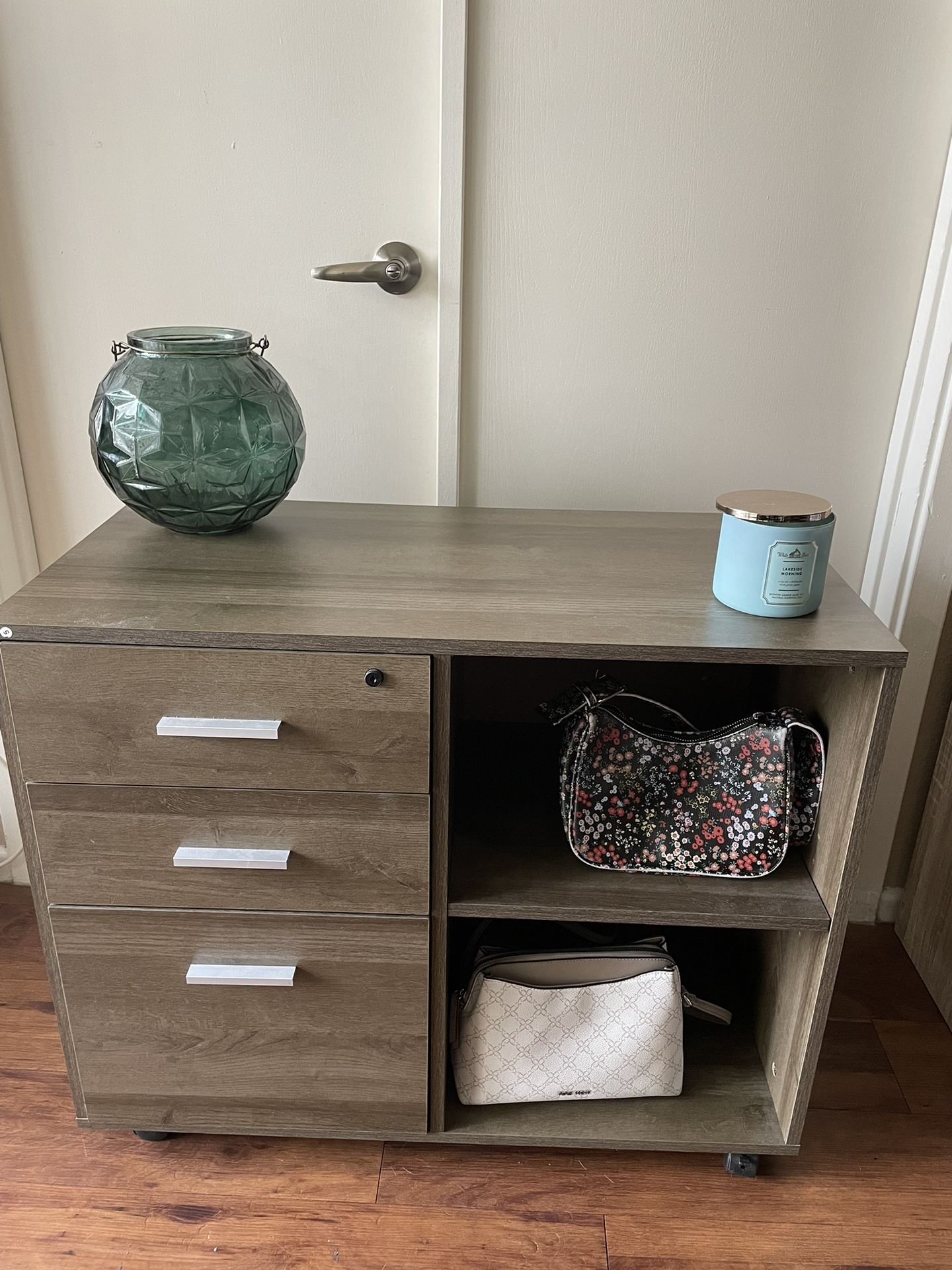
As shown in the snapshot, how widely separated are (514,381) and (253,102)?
0.47 m

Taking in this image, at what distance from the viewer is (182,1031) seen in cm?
114

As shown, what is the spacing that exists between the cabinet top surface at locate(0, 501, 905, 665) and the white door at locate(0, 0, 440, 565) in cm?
22

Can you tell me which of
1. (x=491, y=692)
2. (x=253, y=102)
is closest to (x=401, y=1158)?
(x=491, y=692)

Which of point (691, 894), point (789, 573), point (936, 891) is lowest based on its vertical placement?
point (936, 891)

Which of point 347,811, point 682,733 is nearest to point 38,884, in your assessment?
point 347,811

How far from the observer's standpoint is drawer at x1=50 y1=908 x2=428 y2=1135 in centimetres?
109

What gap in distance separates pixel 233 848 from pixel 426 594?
1.10ft

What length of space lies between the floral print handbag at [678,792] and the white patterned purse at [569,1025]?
0.15 metres

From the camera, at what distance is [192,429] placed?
1075 millimetres

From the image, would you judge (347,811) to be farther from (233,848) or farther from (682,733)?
(682,733)

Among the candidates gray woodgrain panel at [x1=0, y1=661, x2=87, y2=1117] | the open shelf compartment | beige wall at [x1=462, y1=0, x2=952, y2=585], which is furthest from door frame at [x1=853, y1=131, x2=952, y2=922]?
gray woodgrain panel at [x1=0, y1=661, x2=87, y2=1117]

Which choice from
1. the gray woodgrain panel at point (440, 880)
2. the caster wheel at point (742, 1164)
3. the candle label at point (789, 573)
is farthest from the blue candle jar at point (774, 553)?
the caster wheel at point (742, 1164)

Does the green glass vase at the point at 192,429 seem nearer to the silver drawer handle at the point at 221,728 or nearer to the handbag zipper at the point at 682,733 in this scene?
the silver drawer handle at the point at 221,728

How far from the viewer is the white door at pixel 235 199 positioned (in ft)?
3.97
